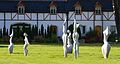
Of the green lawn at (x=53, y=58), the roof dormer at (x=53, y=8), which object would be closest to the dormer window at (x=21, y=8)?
the roof dormer at (x=53, y=8)

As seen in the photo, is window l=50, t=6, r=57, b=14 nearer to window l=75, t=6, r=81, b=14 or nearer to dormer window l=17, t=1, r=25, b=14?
window l=75, t=6, r=81, b=14

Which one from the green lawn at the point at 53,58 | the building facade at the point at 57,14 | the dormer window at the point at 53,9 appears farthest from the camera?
the dormer window at the point at 53,9

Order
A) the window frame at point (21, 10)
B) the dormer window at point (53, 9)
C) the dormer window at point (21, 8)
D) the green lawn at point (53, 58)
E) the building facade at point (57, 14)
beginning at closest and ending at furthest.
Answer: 1. the green lawn at point (53, 58)
2. the building facade at point (57, 14)
3. the window frame at point (21, 10)
4. the dormer window at point (53, 9)
5. the dormer window at point (21, 8)

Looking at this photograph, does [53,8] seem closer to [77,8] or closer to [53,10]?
[53,10]

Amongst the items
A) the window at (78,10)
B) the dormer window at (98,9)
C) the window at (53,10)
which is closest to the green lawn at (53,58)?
the window at (53,10)

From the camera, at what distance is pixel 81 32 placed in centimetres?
6256

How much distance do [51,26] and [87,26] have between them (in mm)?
4770

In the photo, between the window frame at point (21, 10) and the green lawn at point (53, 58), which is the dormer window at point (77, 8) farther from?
the green lawn at point (53, 58)

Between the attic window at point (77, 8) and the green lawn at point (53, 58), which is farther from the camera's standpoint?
the attic window at point (77, 8)

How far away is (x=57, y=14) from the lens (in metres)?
62.5

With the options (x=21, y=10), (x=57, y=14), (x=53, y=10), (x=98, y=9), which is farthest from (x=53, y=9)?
(x=98, y=9)

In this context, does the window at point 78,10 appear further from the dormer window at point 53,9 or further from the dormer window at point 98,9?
the dormer window at point 53,9

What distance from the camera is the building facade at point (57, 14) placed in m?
61.4

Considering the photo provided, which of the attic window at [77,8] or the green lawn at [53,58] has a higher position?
the attic window at [77,8]
